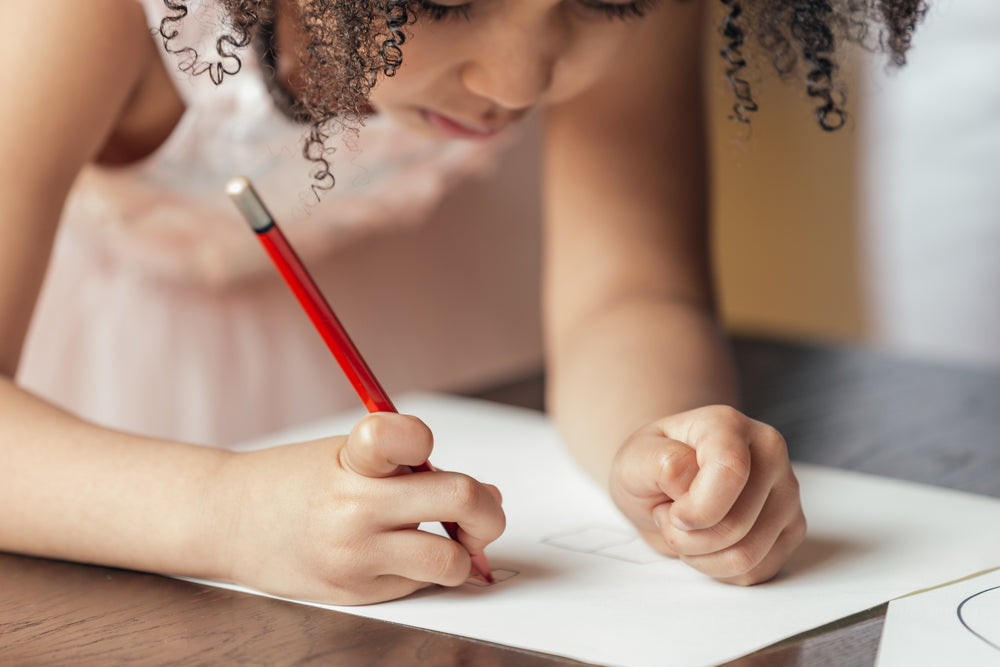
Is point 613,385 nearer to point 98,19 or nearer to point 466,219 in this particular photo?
point 98,19

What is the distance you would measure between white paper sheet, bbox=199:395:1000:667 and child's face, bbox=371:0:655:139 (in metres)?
0.20

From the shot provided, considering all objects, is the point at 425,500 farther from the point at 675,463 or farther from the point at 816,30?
the point at 816,30

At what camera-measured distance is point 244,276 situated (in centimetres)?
94

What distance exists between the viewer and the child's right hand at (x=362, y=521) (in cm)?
43

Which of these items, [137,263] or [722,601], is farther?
[137,263]

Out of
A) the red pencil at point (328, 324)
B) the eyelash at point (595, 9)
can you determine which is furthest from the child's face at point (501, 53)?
the red pencil at point (328, 324)

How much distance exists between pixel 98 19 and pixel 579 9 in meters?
0.24

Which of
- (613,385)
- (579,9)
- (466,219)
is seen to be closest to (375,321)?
(466,219)

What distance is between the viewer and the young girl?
0.45 meters

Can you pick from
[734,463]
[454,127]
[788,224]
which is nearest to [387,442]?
[734,463]

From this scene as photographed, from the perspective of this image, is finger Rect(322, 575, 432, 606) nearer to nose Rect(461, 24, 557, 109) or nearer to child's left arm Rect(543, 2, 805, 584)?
child's left arm Rect(543, 2, 805, 584)

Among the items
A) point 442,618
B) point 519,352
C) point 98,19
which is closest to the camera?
point 442,618

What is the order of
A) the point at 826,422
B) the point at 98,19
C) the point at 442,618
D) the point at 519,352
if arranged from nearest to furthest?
the point at 442,618 → the point at 98,19 → the point at 826,422 → the point at 519,352

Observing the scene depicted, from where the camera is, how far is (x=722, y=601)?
450 mm
